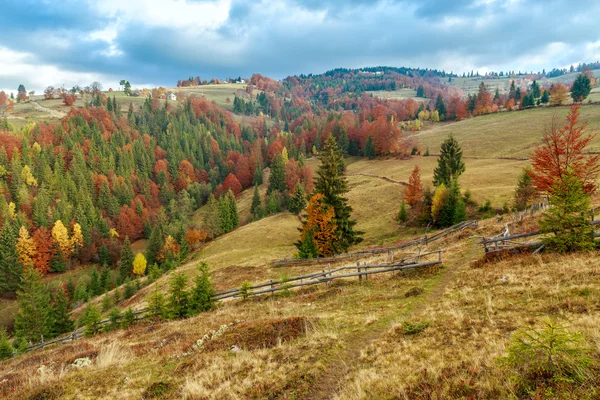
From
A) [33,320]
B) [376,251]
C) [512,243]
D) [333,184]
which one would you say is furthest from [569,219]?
[33,320]

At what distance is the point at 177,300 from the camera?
22.3 meters

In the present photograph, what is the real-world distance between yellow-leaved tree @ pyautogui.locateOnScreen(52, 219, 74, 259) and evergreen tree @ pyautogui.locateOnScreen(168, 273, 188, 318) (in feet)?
307

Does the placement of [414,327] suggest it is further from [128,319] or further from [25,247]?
[25,247]

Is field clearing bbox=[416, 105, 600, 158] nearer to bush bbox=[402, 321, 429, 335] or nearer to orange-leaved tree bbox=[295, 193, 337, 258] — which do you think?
orange-leaved tree bbox=[295, 193, 337, 258]

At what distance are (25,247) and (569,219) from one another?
392 ft

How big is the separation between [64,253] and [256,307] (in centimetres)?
10005

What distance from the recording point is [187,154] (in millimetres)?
169125

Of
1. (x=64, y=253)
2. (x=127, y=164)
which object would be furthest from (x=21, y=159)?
(x=64, y=253)

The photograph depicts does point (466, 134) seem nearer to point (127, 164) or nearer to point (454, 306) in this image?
point (454, 306)

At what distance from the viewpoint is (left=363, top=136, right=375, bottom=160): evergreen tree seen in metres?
117

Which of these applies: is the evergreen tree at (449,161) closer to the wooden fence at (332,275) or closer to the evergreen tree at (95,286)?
the wooden fence at (332,275)

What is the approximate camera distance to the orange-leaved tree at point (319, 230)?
3819 cm

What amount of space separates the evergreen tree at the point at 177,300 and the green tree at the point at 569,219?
2330cm

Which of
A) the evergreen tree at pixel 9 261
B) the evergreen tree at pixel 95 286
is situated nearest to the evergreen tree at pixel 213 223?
the evergreen tree at pixel 95 286
